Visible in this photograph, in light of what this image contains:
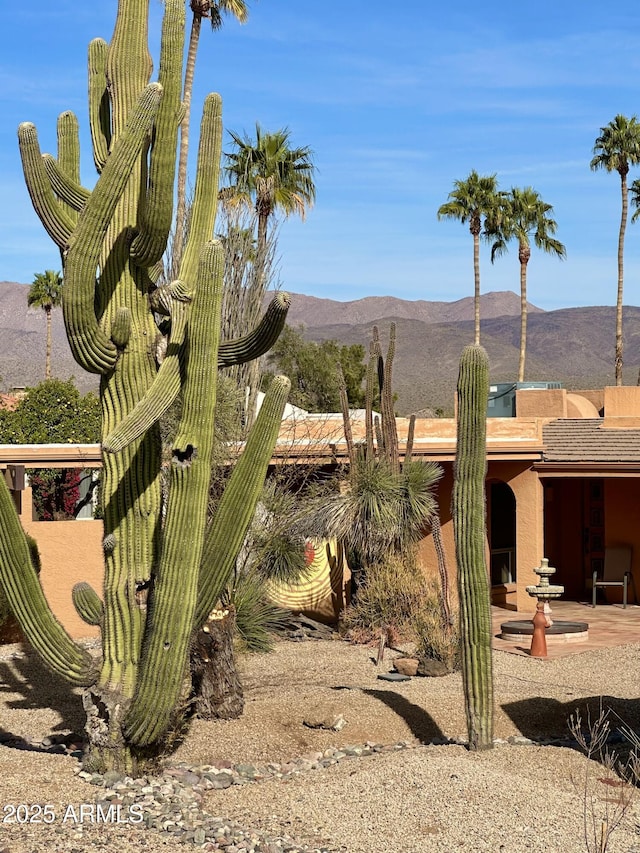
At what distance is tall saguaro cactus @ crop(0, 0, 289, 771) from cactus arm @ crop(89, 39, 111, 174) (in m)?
0.02

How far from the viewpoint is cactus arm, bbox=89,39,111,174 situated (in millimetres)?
7770

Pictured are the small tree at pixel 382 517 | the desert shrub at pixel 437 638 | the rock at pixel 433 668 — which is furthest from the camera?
the small tree at pixel 382 517

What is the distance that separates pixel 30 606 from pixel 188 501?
147 centimetres

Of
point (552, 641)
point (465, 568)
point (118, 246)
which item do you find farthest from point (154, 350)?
point (552, 641)

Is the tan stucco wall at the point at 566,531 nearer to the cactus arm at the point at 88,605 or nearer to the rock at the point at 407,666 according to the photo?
the rock at the point at 407,666

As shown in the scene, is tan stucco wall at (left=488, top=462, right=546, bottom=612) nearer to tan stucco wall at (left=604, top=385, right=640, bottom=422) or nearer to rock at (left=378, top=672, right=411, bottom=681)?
tan stucco wall at (left=604, top=385, right=640, bottom=422)

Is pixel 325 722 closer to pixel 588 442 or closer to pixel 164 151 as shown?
pixel 164 151

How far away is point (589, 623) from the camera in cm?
1475

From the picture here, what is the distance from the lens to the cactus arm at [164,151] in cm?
702

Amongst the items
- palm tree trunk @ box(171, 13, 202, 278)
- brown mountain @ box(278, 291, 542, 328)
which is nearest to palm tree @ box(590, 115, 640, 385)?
palm tree trunk @ box(171, 13, 202, 278)

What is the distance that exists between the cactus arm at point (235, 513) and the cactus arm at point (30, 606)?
91cm

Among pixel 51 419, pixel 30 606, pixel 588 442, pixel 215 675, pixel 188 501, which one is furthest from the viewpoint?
pixel 51 419

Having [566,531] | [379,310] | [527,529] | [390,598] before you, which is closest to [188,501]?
[390,598]

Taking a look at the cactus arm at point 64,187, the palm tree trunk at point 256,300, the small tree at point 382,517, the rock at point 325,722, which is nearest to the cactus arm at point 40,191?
the cactus arm at point 64,187
